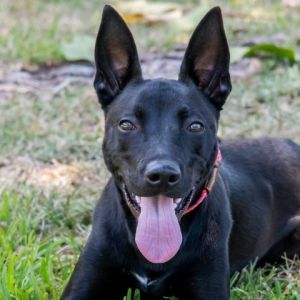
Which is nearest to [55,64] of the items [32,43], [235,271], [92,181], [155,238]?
[32,43]

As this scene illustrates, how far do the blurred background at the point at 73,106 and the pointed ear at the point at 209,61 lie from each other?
108 centimetres

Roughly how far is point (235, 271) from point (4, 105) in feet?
12.1

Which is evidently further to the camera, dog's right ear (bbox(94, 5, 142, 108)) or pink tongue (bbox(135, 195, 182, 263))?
dog's right ear (bbox(94, 5, 142, 108))

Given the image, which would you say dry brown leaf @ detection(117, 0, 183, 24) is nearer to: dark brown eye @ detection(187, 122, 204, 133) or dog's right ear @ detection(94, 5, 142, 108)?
dog's right ear @ detection(94, 5, 142, 108)

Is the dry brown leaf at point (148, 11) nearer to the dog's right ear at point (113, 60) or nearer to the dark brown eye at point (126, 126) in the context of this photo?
the dog's right ear at point (113, 60)

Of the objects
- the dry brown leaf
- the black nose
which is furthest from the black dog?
the dry brown leaf

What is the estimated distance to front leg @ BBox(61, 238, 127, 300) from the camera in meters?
4.34

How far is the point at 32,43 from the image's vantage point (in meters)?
9.48

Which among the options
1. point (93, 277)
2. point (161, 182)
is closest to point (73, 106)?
point (93, 277)

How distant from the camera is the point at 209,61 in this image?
14.7 feet

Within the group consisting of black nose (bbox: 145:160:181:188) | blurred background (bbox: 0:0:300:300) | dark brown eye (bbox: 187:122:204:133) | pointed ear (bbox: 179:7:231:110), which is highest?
pointed ear (bbox: 179:7:231:110)

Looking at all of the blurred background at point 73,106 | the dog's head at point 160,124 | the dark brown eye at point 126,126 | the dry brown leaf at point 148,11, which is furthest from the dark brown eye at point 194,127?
the dry brown leaf at point 148,11

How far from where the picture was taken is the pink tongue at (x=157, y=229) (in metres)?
4.03

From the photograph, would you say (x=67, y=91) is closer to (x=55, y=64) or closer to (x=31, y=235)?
(x=55, y=64)
